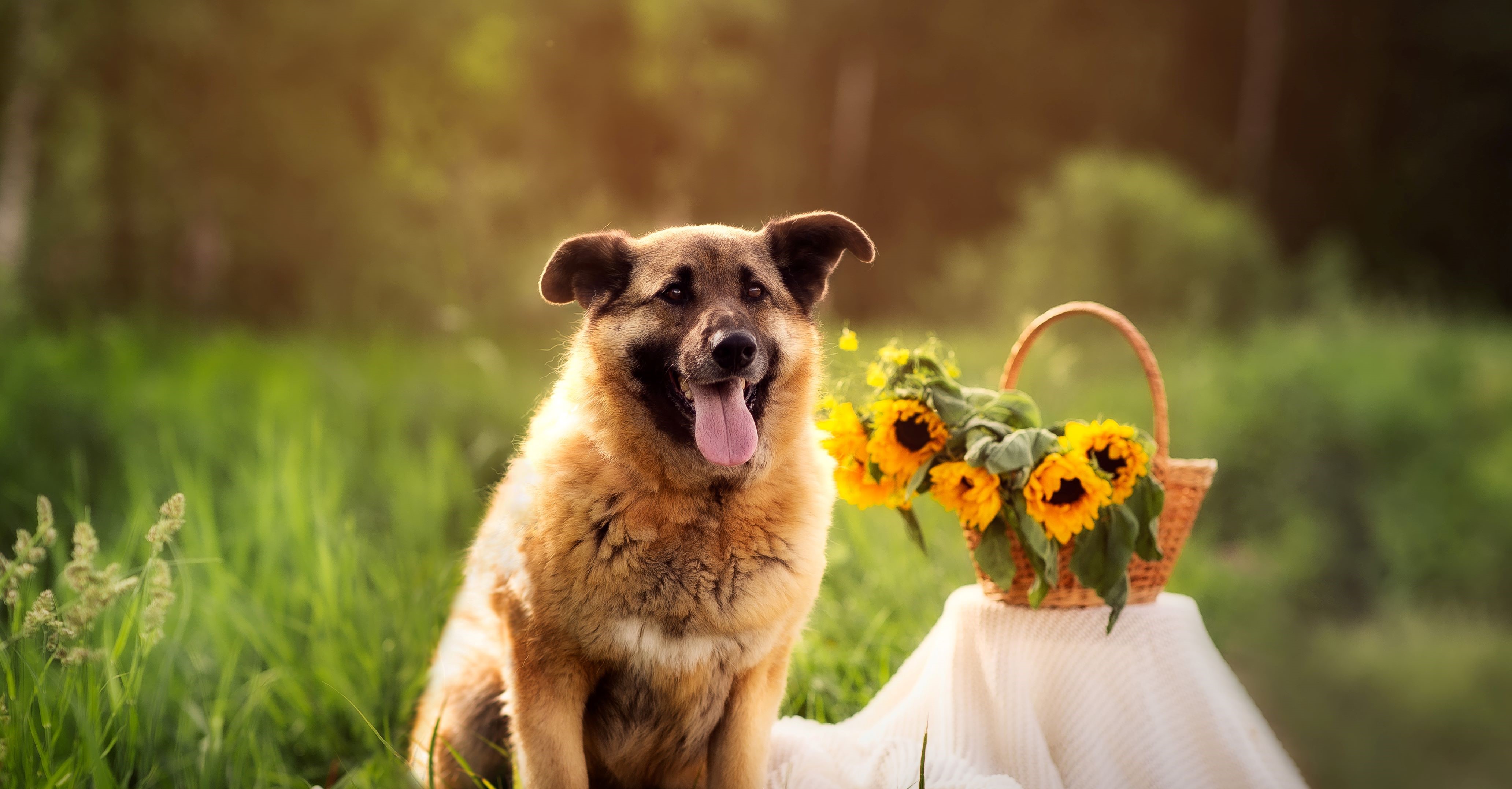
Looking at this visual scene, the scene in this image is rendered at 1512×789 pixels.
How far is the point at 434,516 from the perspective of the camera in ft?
20.6

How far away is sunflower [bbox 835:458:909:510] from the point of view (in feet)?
11.0

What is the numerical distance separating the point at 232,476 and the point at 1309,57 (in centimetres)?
1793

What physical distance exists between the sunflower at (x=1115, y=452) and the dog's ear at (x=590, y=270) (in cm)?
155

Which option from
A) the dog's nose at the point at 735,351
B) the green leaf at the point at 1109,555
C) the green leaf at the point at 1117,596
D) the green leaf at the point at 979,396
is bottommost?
the green leaf at the point at 1117,596

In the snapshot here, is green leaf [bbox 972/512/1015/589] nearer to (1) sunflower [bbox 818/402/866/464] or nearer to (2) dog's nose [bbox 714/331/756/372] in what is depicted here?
(1) sunflower [bbox 818/402/866/464]

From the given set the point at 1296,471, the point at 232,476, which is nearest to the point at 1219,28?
the point at 1296,471

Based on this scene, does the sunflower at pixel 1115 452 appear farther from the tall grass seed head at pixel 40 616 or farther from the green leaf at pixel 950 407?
the tall grass seed head at pixel 40 616

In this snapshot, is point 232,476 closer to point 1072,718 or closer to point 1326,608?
point 1072,718

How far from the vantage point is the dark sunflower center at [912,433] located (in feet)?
10.8

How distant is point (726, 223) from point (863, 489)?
206cm

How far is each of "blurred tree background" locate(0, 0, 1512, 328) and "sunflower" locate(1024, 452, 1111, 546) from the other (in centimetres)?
1049

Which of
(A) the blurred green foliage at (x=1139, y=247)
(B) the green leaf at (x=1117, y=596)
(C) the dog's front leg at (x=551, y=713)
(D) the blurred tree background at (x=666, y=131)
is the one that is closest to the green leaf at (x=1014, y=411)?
(B) the green leaf at (x=1117, y=596)

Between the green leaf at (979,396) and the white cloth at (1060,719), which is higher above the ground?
the green leaf at (979,396)

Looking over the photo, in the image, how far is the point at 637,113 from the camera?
631 inches
